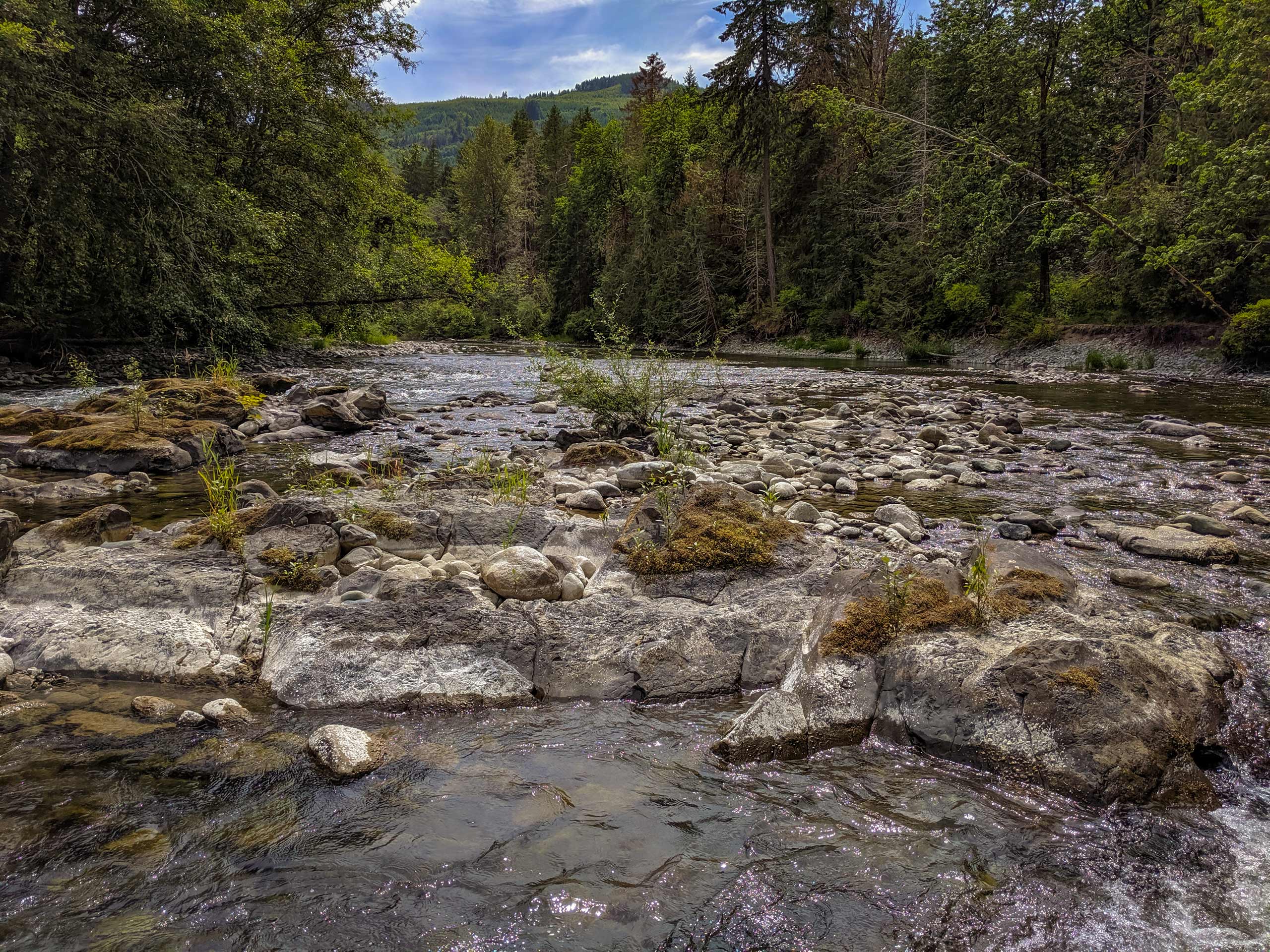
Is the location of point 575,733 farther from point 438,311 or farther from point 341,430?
point 438,311

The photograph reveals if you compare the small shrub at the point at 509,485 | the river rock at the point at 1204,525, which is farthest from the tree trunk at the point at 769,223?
the small shrub at the point at 509,485

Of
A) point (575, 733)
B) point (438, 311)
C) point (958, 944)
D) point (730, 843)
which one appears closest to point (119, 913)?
point (575, 733)

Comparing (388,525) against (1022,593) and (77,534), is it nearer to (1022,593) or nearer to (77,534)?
(77,534)

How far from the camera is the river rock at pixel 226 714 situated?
3.10 meters

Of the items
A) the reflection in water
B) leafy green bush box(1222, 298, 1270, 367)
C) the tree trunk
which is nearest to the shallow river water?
the reflection in water

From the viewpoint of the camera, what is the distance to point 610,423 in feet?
34.4

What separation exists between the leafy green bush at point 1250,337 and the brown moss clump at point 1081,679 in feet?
58.7

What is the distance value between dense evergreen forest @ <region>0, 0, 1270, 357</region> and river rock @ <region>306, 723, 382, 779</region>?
6.88 meters

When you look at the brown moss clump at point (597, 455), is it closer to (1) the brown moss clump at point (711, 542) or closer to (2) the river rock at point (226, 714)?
(1) the brown moss clump at point (711, 542)

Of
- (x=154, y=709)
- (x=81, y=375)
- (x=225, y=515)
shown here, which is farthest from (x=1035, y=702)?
(x=81, y=375)

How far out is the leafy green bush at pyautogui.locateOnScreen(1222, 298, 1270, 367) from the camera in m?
16.0

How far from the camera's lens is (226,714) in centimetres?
313

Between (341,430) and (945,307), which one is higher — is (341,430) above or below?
below

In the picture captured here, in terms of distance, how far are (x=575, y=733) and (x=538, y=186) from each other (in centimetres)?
7740
